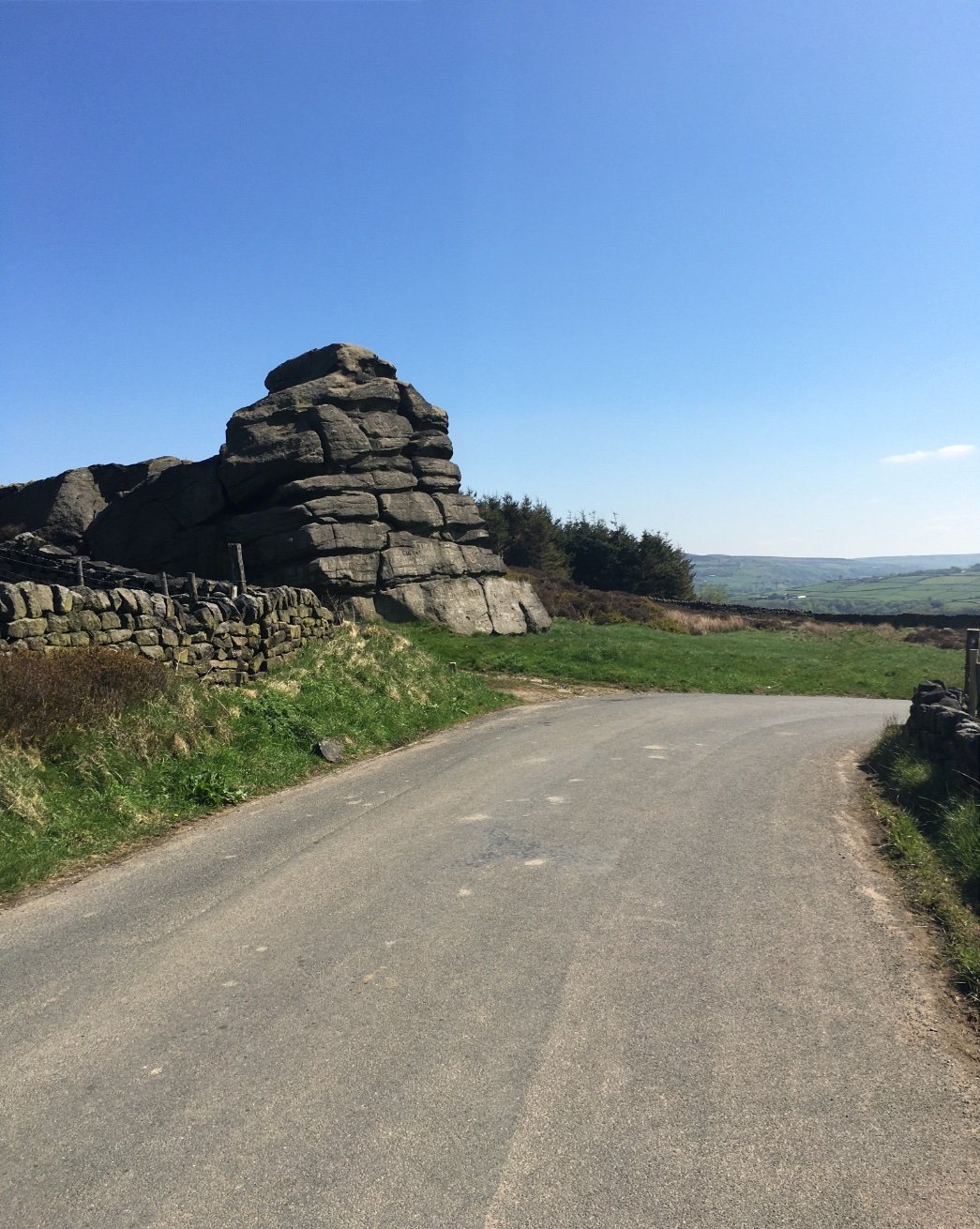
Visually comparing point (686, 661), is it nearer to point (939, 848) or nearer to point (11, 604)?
point (939, 848)

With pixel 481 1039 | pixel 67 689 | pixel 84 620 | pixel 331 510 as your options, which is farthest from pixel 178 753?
pixel 331 510

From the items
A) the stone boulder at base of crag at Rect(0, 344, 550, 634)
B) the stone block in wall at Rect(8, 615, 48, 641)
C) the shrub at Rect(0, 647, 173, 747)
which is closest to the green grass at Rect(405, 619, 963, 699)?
the stone boulder at base of crag at Rect(0, 344, 550, 634)

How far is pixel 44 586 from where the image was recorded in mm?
12438

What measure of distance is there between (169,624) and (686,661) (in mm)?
20646

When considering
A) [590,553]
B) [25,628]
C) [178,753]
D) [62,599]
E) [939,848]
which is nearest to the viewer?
[939,848]

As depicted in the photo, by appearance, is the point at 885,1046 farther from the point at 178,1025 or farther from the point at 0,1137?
the point at 0,1137

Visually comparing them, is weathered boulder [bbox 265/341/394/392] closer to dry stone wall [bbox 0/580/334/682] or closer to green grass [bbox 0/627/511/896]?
dry stone wall [bbox 0/580/334/682]

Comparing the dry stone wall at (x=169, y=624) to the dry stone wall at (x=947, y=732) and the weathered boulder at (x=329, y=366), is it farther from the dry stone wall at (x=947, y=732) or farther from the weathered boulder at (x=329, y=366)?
the weathered boulder at (x=329, y=366)

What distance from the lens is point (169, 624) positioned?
1489 cm

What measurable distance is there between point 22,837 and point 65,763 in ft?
5.73

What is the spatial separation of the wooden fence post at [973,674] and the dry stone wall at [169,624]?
12891 mm

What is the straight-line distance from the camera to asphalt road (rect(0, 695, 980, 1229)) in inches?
143

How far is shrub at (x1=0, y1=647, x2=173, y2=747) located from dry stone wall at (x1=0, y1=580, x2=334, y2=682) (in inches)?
24.4

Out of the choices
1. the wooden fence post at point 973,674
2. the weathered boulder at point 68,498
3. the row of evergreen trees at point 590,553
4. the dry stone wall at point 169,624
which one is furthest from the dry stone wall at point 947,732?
the row of evergreen trees at point 590,553
